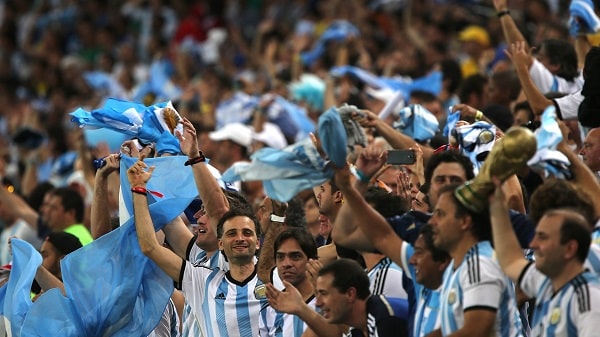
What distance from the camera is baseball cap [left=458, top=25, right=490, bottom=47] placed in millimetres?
13312

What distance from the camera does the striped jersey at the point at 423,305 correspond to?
233 inches

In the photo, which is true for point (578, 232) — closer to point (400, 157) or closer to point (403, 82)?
point (400, 157)

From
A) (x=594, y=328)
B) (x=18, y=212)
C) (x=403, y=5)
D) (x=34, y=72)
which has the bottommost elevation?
(x=34, y=72)

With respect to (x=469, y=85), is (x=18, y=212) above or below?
below

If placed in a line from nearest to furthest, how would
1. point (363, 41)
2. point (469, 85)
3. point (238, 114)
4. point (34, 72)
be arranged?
point (469, 85)
point (238, 114)
point (363, 41)
point (34, 72)

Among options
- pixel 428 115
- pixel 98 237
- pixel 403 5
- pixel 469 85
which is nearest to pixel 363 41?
pixel 403 5

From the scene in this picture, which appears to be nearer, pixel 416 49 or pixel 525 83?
pixel 525 83

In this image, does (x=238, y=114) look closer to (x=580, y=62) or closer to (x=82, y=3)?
(x=580, y=62)

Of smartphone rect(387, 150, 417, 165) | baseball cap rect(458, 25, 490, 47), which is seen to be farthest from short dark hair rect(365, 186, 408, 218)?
baseball cap rect(458, 25, 490, 47)

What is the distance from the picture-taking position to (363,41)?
606 inches

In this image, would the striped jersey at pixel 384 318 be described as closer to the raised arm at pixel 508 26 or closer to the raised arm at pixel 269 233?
the raised arm at pixel 269 233

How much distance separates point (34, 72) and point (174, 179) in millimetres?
12115

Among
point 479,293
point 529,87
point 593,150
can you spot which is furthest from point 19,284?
point 479,293

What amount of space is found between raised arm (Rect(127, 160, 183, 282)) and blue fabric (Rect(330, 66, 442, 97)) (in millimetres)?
4502
